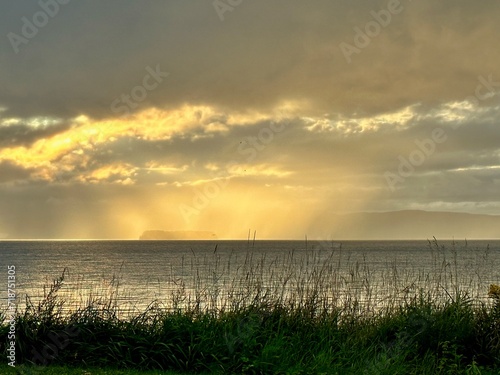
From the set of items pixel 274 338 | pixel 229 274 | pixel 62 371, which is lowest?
pixel 62 371

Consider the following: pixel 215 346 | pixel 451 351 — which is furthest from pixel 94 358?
pixel 451 351

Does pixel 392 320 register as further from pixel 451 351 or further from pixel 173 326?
pixel 173 326

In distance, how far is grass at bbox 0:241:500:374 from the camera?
872 cm

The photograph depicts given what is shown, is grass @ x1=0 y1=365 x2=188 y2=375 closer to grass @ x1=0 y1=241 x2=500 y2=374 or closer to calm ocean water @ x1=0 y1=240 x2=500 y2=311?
grass @ x1=0 y1=241 x2=500 y2=374

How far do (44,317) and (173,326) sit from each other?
8.01 feet

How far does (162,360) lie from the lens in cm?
891

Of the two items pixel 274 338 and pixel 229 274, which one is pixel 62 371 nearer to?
pixel 274 338

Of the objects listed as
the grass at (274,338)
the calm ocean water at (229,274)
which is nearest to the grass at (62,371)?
the grass at (274,338)

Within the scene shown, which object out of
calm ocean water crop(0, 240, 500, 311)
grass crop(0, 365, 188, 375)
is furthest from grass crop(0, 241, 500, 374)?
calm ocean water crop(0, 240, 500, 311)

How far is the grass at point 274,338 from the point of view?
872 centimetres

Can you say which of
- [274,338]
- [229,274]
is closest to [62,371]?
[274,338]

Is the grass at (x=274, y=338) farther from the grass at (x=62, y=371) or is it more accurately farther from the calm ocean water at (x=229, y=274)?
the calm ocean water at (x=229, y=274)

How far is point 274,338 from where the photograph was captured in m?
9.27

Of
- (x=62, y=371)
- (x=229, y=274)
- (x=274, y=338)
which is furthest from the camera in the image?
(x=229, y=274)
